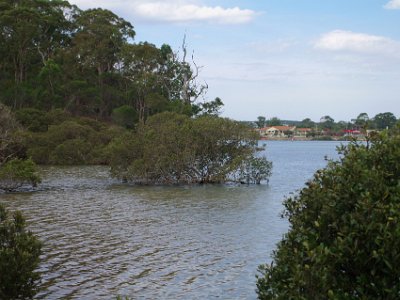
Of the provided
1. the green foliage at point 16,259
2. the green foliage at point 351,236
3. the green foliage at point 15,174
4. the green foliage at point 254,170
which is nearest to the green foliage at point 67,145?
the green foliage at point 254,170

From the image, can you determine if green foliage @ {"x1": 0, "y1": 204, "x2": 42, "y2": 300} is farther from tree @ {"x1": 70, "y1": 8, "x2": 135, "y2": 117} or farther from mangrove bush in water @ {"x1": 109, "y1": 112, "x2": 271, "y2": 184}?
tree @ {"x1": 70, "y1": 8, "x2": 135, "y2": 117}

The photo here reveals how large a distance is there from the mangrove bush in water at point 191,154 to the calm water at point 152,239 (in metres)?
2.57

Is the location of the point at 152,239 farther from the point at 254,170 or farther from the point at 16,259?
the point at 254,170

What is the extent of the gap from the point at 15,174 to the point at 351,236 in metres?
24.4

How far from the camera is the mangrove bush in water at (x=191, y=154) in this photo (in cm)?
3139

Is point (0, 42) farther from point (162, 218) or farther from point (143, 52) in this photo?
point (162, 218)

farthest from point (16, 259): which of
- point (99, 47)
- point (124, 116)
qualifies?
point (99, 47)

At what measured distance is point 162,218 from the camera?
19.5 m

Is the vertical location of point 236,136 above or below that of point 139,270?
above

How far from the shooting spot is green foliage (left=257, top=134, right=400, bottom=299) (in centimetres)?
429

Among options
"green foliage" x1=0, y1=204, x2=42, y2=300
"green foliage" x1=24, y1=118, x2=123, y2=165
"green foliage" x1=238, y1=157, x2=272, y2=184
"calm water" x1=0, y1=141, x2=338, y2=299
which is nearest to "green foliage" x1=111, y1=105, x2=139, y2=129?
"green foliage" x1=24, y1=118, x2=123, y2=165

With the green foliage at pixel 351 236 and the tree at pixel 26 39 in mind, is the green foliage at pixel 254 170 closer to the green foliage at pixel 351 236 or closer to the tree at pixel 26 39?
the green foliage at pixel 351 236

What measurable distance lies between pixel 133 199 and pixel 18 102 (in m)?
37.1

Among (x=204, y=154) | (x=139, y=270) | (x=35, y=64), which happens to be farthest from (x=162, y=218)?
(x=35, y=64)
